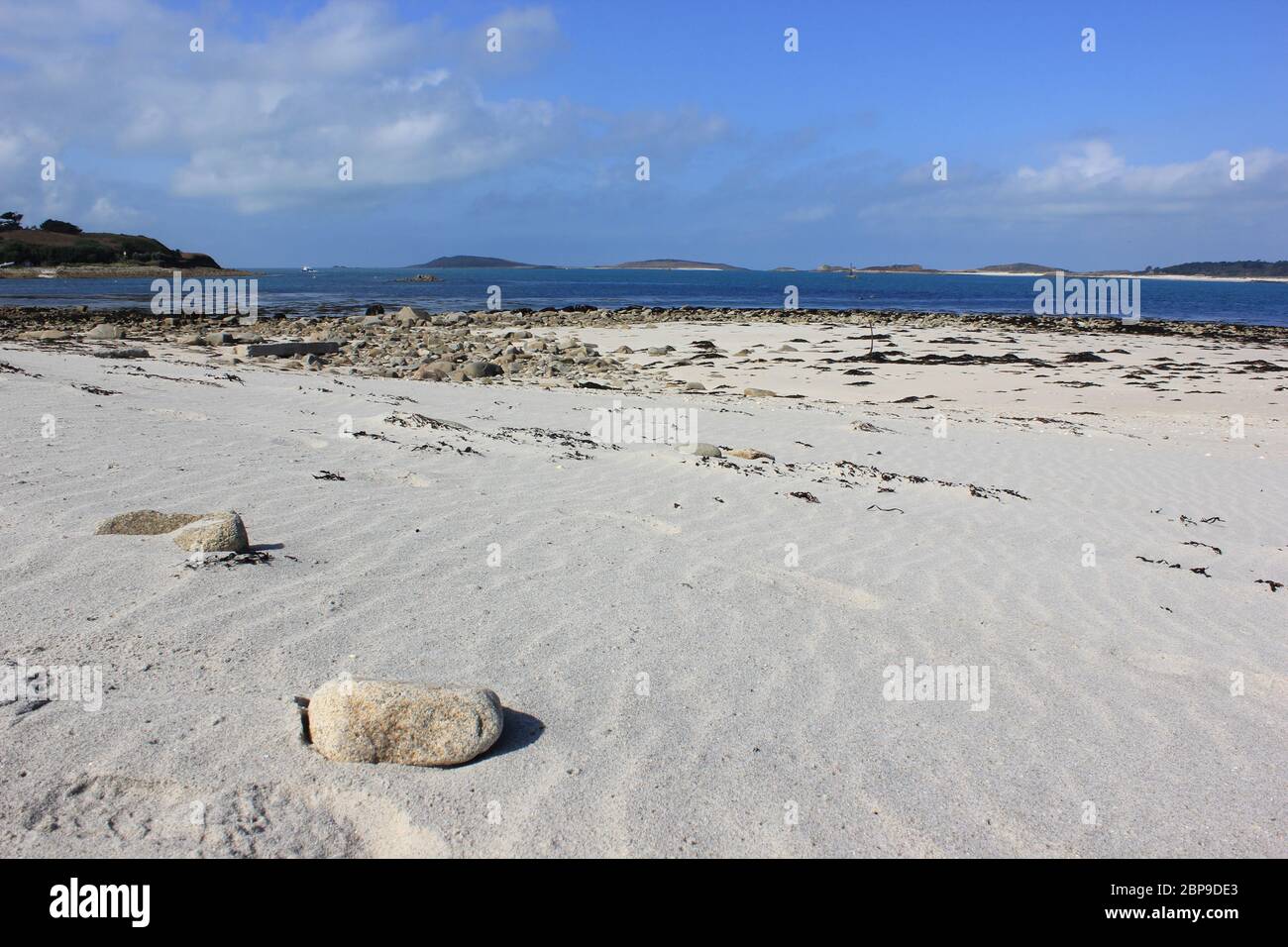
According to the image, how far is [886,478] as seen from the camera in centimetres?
802

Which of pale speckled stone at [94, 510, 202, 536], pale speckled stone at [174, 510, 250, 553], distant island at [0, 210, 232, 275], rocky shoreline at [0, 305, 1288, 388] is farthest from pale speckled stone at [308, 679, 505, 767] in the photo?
distant island at [0, 210, 232, 275]

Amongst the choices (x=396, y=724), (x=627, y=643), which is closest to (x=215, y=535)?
(x=396, y=724)

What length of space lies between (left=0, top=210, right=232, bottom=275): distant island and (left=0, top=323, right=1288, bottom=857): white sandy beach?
8978 cm

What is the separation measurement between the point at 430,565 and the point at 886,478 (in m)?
5.03

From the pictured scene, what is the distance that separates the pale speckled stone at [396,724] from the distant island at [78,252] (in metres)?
92.9

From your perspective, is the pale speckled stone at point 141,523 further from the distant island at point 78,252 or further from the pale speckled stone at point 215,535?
the distant island at point 78,252

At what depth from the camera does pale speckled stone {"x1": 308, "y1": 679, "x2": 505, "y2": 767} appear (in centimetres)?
265

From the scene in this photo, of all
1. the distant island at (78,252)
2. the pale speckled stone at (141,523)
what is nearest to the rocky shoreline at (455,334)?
the pale speckled stone at (141,523)

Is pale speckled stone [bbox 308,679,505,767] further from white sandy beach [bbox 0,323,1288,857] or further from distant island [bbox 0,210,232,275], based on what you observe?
distant island [bbox 0,210,232,275]

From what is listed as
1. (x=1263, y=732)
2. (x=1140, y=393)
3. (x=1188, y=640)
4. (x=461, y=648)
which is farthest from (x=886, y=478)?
(x=1140, y=393)

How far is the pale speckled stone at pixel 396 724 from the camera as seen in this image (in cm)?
265
